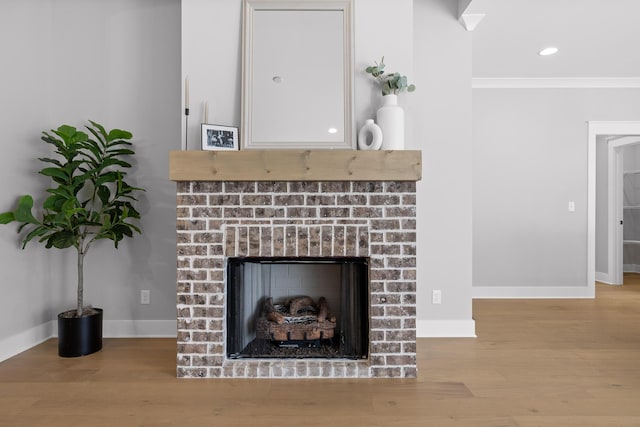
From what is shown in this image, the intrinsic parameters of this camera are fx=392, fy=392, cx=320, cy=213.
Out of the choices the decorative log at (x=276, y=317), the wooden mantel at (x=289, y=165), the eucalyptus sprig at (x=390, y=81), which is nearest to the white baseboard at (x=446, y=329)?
the decorative log at (x=276, y=317)

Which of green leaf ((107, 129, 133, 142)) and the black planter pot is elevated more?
green leaf ((107, 129, 133, 142))

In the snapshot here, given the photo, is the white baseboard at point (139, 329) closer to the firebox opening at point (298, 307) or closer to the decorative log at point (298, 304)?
the firebox opening at point (298, 307)

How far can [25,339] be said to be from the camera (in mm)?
2615

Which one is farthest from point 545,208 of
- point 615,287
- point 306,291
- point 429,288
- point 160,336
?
point 160,336

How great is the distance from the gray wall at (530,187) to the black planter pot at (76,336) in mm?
3623

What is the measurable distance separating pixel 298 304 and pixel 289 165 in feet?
2.94

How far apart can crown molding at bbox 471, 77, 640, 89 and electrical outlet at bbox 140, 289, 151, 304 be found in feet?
12.6

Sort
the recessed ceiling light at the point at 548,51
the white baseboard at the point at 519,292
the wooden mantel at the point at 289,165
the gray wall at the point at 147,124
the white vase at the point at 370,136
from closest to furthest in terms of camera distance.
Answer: the wooden mantel at the point at 289,165, the white vase at the point at 370,136, the gray wall at the point at 147,124, the recessed ceiling light at the point at 548,51, the white baseboard at the point at 519,292

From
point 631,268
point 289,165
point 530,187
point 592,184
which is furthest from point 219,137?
point 631,268

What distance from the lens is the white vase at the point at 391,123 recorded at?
2279 millimetres

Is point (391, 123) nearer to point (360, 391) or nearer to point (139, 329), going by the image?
point (360, 391)

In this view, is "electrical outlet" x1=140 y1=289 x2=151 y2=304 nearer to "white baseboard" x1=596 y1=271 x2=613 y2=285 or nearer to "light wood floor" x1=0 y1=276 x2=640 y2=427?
"light wood floor" x1=0 y1=276 x2=640 y2=427

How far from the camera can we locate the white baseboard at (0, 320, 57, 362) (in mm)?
2451

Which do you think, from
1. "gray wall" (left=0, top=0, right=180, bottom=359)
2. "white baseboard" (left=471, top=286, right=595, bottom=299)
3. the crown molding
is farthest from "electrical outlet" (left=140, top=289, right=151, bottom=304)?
the crown molding
